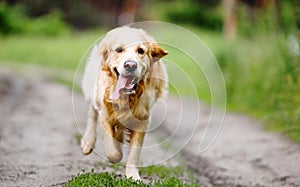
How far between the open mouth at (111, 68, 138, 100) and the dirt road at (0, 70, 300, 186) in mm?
1109

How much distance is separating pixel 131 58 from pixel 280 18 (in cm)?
969

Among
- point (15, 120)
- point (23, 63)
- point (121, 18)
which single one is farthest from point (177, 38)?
point (121, 18)

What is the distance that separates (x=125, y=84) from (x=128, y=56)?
27 cm

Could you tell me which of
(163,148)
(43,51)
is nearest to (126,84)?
(163,148)

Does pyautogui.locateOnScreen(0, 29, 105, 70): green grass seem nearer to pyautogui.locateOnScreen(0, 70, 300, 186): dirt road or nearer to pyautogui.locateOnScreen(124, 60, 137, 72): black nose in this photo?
pyautogui.locateOnScreen(0, 70, 300, 186): dirt road

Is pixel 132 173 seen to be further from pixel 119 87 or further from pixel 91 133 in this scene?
pixel 119 87

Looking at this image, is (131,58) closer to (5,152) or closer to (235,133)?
(5,152)

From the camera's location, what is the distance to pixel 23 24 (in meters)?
28.5

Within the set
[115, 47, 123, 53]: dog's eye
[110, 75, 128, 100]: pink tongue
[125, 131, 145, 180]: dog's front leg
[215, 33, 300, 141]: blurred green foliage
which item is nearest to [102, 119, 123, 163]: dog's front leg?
[125, 131, 145, 180]: dog's front leg

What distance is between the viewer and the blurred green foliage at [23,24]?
26969 mm

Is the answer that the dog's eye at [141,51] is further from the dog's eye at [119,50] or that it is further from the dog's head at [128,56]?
the dog's eye at [119,50]

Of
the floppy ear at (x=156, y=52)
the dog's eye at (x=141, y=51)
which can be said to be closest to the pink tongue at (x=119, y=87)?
the dog's eye at (x=141, y=51)

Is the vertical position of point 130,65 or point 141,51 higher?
point 141,51

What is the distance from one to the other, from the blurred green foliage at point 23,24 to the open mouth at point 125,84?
22434 millimetres
